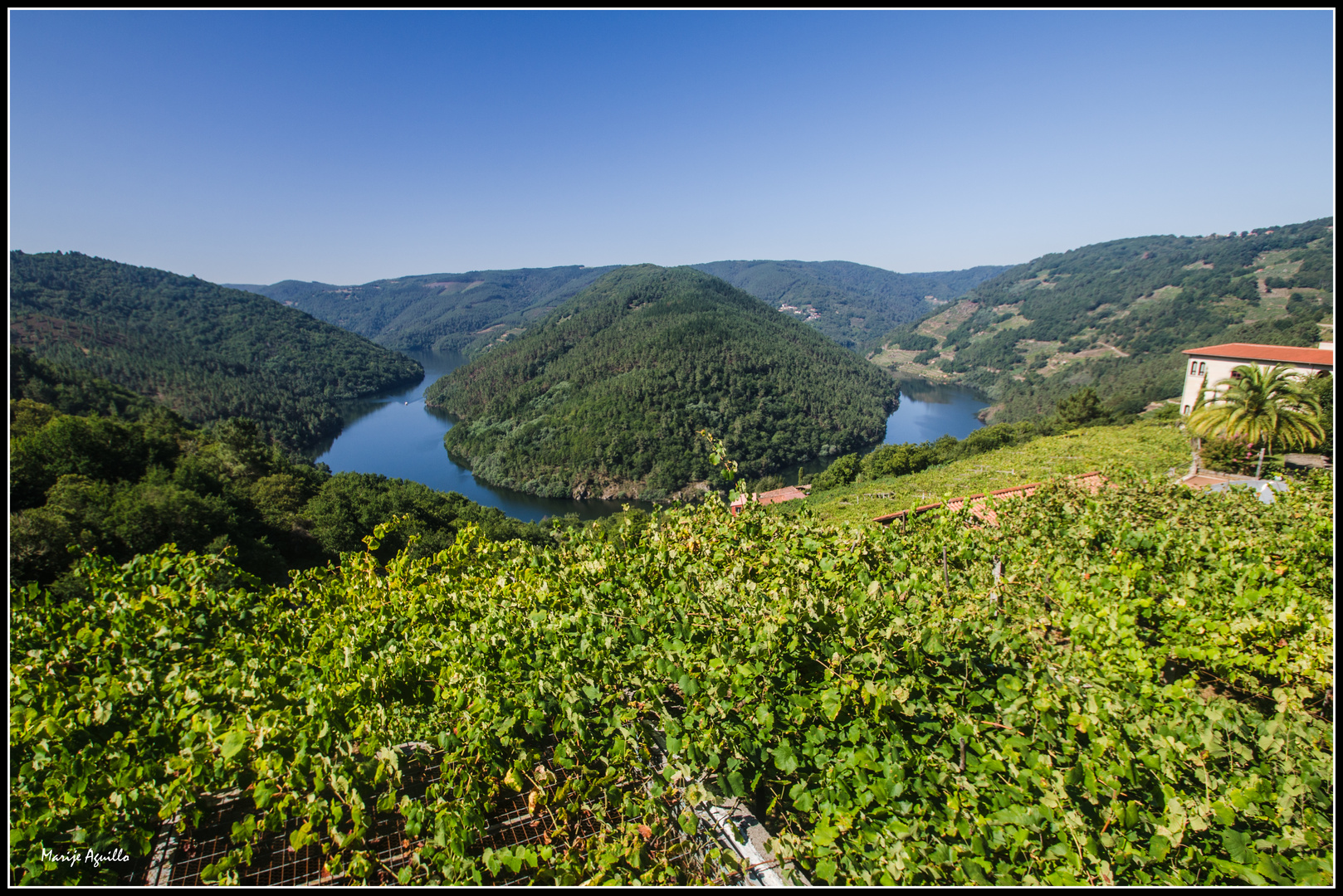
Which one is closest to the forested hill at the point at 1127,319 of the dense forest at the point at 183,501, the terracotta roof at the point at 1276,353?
the terracotta roof at the point at 1276,353

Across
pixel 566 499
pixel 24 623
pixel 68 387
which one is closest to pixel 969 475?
pixel 24 623

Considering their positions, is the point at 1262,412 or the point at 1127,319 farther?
the point at 1127,319

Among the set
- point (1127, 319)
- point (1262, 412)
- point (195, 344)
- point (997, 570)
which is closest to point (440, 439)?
point (195, 344)

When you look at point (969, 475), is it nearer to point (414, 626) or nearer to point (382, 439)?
point (414, 626)

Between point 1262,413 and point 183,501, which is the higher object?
point 1262,413

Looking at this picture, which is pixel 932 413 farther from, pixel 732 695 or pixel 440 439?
pixel 732 695

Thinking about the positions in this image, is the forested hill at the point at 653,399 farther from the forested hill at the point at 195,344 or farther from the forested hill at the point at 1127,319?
the forested hill at the point at 1127,319

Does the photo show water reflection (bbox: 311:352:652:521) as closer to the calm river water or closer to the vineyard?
the calm river water
